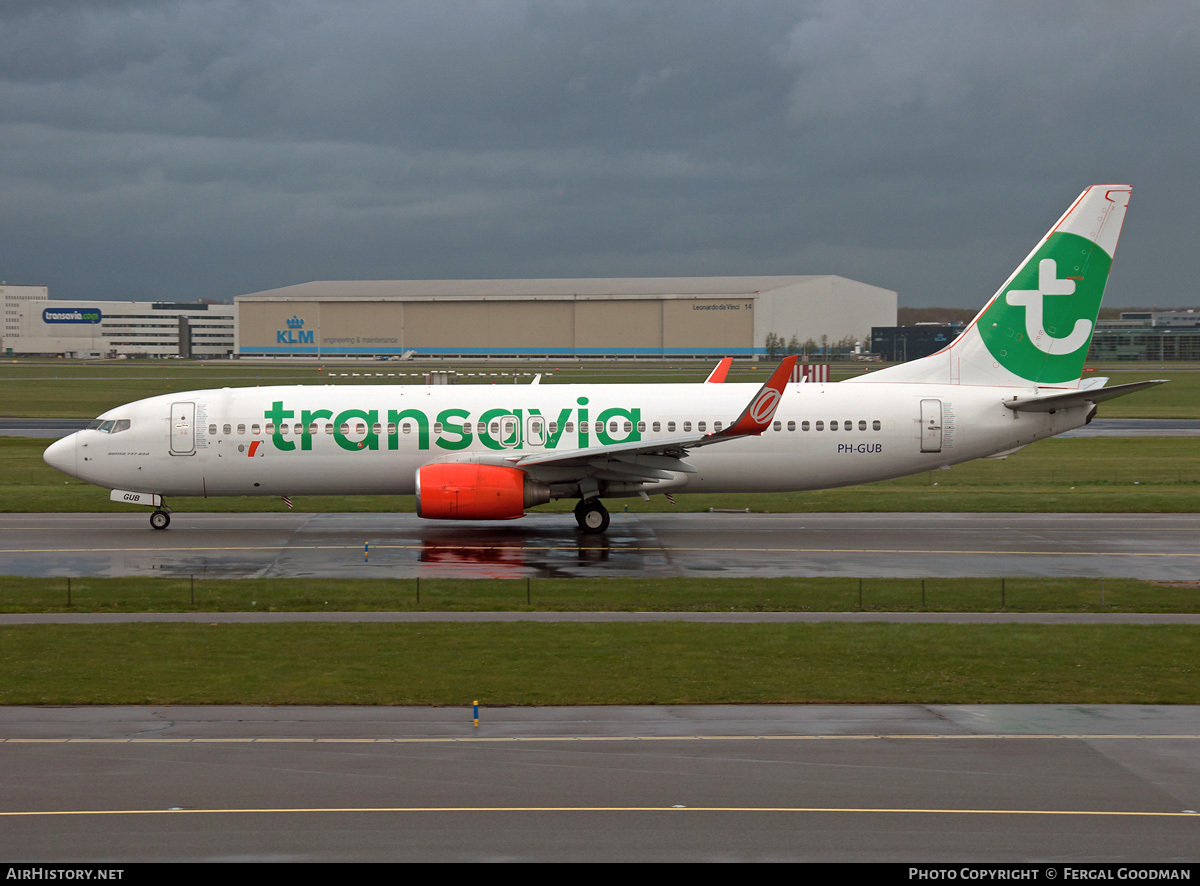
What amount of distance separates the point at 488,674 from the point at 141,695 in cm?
556

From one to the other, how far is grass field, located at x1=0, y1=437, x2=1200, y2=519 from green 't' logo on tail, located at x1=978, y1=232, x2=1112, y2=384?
5.82 meters

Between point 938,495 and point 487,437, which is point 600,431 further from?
point 938,495

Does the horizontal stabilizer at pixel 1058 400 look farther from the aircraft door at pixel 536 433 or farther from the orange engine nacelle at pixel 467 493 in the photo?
the orange engine nacelle at pixel 467 493

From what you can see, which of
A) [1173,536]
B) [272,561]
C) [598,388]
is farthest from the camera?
[598,388]

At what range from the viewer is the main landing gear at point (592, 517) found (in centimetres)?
3341

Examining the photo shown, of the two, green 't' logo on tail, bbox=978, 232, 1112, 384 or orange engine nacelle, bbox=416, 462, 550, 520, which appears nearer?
orange engine nacelle, bbox=416, 462, 550, 520

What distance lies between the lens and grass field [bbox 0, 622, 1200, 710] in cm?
1753

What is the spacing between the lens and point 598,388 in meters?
35.5

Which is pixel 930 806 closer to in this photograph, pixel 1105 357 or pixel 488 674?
pixel 488 674

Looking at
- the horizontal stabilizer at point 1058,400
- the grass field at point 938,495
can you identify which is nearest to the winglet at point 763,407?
the horizontal stabilizer at point 1058,400

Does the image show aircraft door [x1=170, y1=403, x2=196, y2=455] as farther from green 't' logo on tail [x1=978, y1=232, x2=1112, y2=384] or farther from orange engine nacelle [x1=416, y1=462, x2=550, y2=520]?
green 't' logo on tail [x1=978, y1=232, x2=1112, y2=384]

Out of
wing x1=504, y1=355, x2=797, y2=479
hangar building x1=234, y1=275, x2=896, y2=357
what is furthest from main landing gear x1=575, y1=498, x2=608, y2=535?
hangar building x1=234, y1=275, x2=896, y2=357

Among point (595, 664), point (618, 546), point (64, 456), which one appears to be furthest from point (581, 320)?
point (595, 664)
